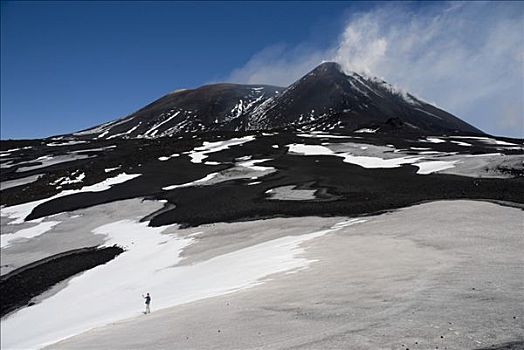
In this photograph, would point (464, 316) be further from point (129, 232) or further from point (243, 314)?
point (129, 232)

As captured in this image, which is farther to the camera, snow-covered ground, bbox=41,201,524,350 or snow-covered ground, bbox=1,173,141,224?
snow-covered ground, bbox=1,173,141,224

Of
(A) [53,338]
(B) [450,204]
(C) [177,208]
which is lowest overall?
(A) [53,338]

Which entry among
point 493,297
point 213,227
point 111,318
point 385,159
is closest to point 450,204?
point 213,227

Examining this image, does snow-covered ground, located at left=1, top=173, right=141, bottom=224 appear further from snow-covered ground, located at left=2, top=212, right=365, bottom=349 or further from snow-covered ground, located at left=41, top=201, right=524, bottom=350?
snow-covered ground, located at left=41, top=201, right=524, bottom=350

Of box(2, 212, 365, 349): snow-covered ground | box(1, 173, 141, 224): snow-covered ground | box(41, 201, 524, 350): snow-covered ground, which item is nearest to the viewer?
box(41, 201, 524, 350): snow-covered ground

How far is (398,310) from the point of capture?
12.6 m

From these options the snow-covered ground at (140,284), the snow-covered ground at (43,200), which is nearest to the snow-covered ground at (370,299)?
the snow-covered ground at (140,284)

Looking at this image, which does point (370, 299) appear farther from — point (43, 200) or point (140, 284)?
point (43, 200)

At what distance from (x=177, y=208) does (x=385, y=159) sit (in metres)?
38.1

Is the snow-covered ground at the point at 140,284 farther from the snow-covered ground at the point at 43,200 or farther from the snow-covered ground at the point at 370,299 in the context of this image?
the snow-covered ground at the point at 43,200

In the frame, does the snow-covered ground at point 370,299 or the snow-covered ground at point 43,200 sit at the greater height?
the snow-covered ground at point 43,200

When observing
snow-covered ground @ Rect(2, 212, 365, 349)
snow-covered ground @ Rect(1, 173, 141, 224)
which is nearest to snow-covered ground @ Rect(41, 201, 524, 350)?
snow-covered ground @ Rect(2, 212, 365, 349)

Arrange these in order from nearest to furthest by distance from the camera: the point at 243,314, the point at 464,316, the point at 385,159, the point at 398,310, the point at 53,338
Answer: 1. the point at 464,316
2. the point at 398,310
3. the point at 243,314
4. the point at 53,338
5. the point at 385,159

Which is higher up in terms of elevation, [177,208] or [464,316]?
[177,208]
